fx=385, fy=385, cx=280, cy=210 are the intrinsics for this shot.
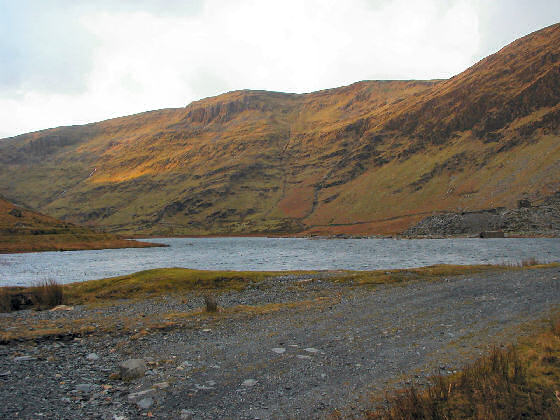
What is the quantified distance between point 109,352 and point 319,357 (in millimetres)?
7596

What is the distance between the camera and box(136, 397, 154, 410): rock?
30.2 ft

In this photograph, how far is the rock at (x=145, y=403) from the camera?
9.21 m

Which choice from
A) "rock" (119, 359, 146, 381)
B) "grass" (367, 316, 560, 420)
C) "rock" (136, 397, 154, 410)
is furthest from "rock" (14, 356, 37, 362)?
"grass" (367, 316, 560, 420)

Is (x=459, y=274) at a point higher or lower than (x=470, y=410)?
lower

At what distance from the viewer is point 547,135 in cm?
18162

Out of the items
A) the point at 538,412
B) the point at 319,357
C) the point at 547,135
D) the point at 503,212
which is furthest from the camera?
the point at 547,135

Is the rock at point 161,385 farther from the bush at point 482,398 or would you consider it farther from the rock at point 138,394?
the bush at point 482,398

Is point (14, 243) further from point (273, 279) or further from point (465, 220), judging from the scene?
point (465, 220)

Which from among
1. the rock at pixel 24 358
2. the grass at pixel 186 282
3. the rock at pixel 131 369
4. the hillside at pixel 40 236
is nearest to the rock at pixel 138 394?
the rock at pixel 131 369

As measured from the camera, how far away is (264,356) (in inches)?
498

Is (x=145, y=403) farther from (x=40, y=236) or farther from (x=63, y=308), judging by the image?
(x=40, y=236)

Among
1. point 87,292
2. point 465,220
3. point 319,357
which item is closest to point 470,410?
point 319,357

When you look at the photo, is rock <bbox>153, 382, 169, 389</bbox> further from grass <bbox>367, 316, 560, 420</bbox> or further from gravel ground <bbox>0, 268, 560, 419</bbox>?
grass <bbox>367, 316, 560, 420</bbox>

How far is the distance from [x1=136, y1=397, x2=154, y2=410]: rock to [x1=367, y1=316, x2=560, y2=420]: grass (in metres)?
5.21
